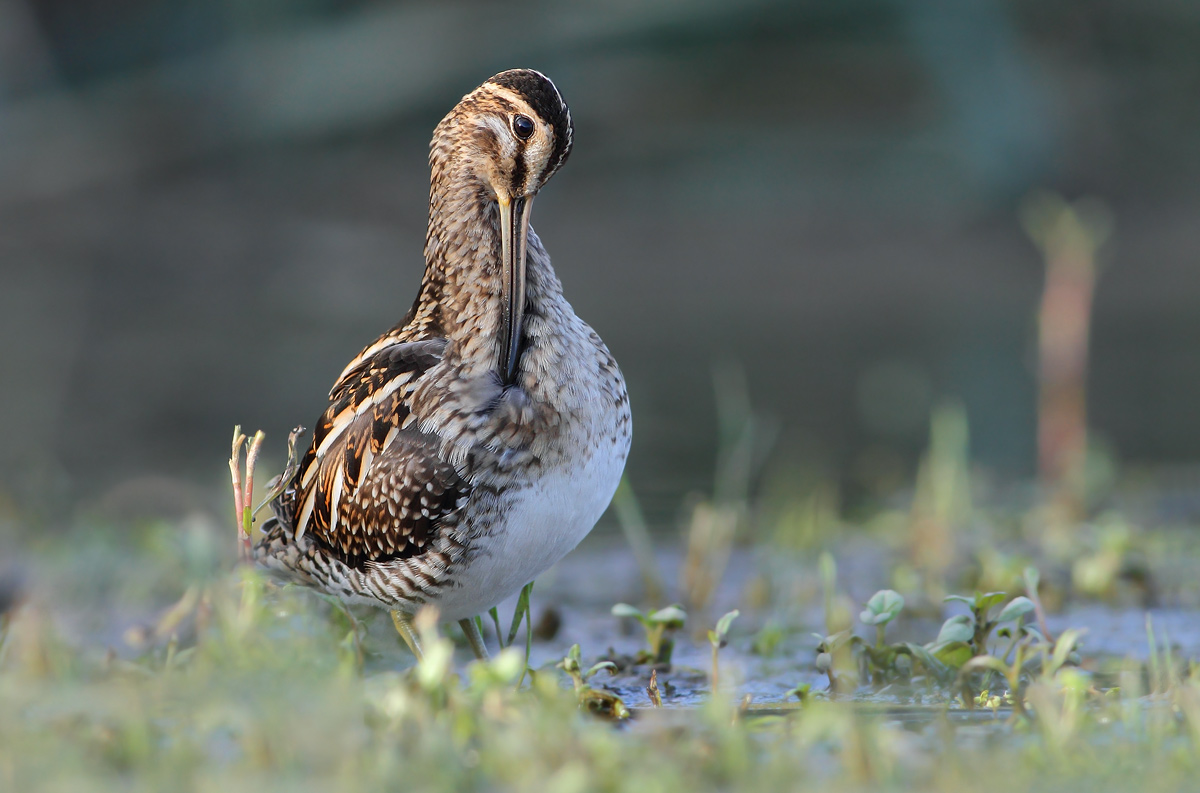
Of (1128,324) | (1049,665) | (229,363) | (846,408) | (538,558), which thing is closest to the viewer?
(1049,665)

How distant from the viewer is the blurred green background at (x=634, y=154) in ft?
45.6

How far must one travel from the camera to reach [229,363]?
10.5m

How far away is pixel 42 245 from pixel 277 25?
3.26m

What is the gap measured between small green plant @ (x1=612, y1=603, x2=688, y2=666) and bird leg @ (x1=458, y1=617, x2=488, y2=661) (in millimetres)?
364

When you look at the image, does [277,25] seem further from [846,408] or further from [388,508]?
[388,508]

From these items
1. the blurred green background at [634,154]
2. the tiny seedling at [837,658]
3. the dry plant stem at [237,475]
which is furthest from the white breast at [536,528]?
the blurred green background at [634,154]

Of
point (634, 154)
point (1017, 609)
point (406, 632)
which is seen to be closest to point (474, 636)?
point (406, 632)

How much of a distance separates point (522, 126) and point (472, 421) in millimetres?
763

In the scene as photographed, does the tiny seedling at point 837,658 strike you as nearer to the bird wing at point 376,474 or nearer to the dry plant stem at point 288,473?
the bird wing at point 376,474

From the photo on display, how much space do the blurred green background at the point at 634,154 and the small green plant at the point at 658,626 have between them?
26.5 ft

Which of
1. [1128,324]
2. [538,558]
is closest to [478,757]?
[538,558]

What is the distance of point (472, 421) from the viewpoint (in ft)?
11.8

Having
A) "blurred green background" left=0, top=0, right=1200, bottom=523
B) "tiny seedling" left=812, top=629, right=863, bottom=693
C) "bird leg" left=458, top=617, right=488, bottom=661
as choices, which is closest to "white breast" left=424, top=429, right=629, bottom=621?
"bird leg" left=458, top=617, right=488, bottom=661

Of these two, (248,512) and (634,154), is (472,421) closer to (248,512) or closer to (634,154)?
(248,512)
